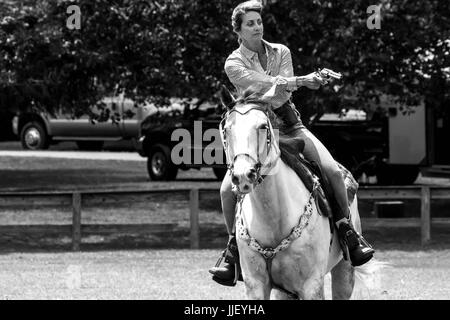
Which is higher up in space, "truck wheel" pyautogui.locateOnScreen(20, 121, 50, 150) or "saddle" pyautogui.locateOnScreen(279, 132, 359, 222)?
"saddle" pyautogui.locateOnScreen(279, 132, 359, 222)

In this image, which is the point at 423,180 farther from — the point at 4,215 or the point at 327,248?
the point at 327,248

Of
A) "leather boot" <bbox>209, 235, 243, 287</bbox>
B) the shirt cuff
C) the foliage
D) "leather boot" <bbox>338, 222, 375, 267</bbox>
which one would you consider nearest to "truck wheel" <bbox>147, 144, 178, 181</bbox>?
the foliage

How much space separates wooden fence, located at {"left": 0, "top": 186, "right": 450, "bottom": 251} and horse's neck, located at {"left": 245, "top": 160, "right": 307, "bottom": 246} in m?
10.3

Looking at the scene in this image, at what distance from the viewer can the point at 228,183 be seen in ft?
29.5

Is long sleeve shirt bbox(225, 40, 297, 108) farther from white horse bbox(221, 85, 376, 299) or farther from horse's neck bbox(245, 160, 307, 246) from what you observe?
horse's neck bbox(245, 160, 307, 246)

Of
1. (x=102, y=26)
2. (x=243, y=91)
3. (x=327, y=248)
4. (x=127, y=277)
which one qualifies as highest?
(x=102, y=26)

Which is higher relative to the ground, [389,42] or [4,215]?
[389,42]

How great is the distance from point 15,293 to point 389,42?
336 inches

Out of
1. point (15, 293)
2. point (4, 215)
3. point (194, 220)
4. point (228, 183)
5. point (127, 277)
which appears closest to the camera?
point (228, 183)

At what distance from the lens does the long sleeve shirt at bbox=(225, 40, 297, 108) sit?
340 inches

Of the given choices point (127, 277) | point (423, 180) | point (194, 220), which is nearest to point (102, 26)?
point (194, 220)

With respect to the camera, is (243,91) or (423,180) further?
(423,180)

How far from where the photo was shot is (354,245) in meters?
9.51

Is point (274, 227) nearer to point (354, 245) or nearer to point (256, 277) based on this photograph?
point (256, 277)
